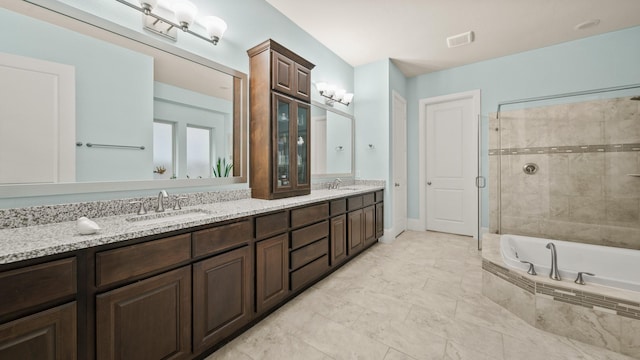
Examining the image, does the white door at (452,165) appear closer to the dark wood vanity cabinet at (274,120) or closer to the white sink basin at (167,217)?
the dark wood vanity cabinet at (274,120)

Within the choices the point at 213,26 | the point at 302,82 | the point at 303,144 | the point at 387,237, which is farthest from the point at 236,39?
the point at 387,237

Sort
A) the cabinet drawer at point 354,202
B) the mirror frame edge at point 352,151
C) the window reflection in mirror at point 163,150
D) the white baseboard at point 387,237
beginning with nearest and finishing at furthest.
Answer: the window reflection in mirror at point 163,150
the cabinet drawer at point 354,202
the mirror frame edge at point 352,151
the white baseboard at point 387,237

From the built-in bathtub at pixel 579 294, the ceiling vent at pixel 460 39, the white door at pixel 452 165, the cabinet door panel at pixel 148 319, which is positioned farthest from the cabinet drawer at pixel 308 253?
the ceiling vent at pixel 460 39

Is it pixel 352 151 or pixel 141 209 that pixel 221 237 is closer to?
pixel 141 209

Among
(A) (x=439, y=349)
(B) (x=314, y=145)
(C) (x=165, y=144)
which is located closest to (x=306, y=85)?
(B) (x=314, y=145)

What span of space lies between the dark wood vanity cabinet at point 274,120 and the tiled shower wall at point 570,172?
103 inches

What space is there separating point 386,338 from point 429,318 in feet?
1.42

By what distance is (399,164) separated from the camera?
4105mm

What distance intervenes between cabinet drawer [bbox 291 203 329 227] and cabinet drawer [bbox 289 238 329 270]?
0.73ft

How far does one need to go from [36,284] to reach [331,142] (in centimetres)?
291

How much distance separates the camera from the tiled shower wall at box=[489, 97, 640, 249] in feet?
8.26

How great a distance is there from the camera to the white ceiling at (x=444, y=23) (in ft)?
8.14

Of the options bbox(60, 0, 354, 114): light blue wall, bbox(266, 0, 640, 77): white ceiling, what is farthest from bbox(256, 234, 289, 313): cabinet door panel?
bbox(266, 0, 640, 77): white ceiling

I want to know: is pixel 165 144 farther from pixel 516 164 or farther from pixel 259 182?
pixel 516 164
